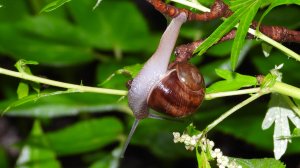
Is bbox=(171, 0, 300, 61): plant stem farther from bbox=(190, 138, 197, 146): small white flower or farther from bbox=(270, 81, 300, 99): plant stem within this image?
bbox=(190, 138, 197, 146): small white flower

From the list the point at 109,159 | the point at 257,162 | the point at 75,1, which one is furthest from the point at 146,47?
the point at 257,162

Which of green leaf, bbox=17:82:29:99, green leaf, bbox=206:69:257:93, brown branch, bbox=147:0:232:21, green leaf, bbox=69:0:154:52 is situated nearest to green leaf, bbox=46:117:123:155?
green leaf, bbox=69:0:154:52

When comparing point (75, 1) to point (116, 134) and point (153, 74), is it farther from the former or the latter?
point (153, 74)

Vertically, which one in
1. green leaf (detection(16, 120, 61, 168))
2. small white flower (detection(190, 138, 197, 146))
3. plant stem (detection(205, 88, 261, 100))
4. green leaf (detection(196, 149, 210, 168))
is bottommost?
green leaf (detection(16, 120, 61, 168))

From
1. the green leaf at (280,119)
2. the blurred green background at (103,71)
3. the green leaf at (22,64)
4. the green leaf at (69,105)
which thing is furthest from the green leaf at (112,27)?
the green leaf at (22,64)

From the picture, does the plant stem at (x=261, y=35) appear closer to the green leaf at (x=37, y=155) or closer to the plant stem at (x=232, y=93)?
the plant stem at (x=232, y=93)
